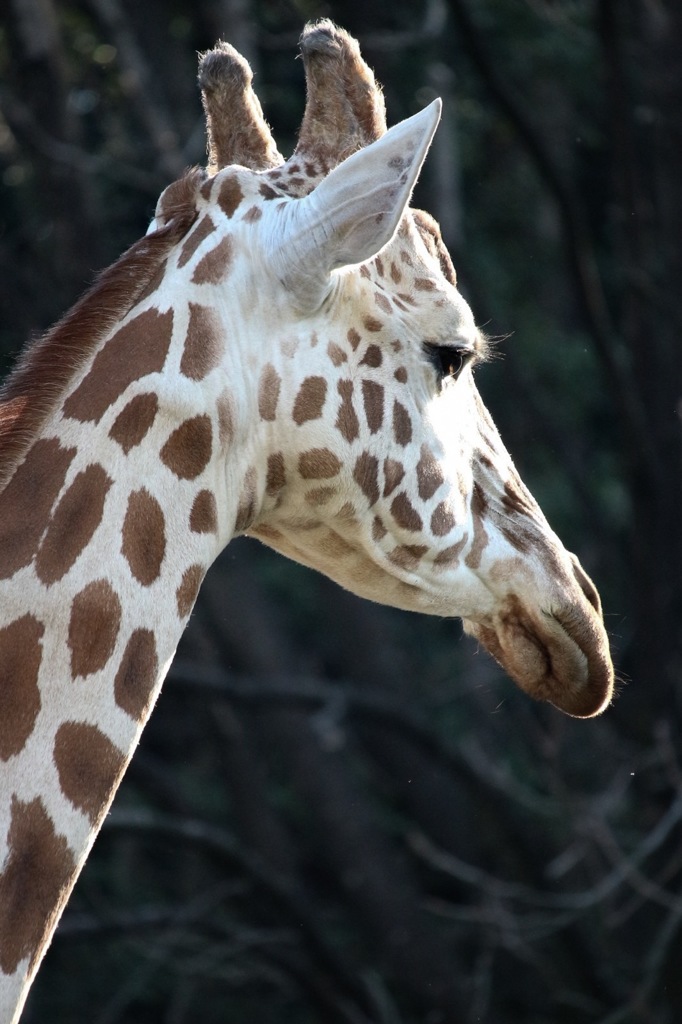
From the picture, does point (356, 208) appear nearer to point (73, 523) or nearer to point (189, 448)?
point (189, 448)

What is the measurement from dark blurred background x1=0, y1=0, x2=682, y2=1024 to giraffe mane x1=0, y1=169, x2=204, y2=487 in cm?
248

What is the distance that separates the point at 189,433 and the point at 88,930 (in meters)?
5.87

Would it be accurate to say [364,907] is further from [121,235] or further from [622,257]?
[121,235]

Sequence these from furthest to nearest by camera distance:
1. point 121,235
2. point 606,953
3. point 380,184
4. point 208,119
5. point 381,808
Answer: point 381,808
point 121,235
point 606,953
point 208,119
point 380,184

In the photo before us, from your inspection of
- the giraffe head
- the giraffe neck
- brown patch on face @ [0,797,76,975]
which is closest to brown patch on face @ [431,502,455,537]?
the giraffe head

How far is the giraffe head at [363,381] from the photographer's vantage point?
106 inches

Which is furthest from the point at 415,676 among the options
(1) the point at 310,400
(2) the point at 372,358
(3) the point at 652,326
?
(1) the point at 310,400

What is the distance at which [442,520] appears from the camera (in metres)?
2.97

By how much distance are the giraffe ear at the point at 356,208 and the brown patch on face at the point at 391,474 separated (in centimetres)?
41

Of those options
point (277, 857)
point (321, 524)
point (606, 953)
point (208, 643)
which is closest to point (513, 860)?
point (606, 953)

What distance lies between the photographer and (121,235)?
10.9 meters

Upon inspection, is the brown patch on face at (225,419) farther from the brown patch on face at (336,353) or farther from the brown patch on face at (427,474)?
the brown patch on face at (427,474)

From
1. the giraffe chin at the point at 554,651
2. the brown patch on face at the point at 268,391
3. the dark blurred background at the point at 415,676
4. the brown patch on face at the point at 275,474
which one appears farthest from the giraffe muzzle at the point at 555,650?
the dark blurred background at the point at 415,676

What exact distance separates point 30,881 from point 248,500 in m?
0.82
